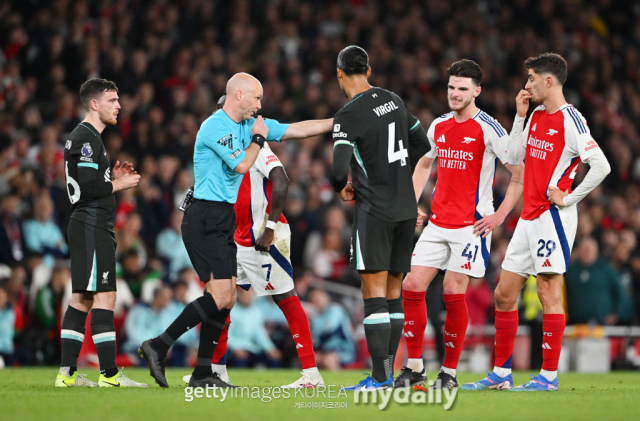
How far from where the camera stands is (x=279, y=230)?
299 inches

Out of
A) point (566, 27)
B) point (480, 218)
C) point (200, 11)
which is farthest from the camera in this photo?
point (566, 27)

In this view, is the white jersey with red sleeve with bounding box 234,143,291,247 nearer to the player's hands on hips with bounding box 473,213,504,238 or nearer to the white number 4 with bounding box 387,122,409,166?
the white number 4 with bounding box 387,122,409,166

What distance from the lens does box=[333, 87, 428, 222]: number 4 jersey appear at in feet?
20.9

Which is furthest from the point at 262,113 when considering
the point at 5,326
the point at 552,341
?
the point at 552,341

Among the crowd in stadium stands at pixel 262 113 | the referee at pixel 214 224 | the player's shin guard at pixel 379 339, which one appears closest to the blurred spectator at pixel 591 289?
the crowd in stadium stands at pixel 262 113

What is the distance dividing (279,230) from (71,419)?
3115 mm

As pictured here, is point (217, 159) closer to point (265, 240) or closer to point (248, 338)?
point (265, 240)

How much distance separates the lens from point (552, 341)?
6.95m

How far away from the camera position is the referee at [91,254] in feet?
22.7

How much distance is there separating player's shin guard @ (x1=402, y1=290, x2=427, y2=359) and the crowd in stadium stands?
510 centimetres

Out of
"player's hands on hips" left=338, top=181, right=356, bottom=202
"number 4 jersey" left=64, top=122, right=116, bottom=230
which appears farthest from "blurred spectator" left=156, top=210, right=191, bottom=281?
"player's hands on hips" left=338, top=181, right=356, bottom=202

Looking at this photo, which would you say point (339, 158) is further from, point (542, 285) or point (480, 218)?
point (542, 285)

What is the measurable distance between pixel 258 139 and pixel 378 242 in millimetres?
1274

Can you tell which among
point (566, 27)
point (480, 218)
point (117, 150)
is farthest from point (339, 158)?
point (566, 27)
